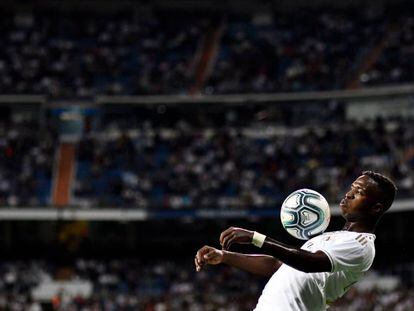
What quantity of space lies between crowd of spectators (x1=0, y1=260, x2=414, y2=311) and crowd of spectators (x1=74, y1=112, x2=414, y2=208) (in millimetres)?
2423

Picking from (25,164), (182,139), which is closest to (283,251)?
(25,164)

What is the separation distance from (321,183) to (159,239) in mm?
7197

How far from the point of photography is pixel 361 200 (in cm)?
589

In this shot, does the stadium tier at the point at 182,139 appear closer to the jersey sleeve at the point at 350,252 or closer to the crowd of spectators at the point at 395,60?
the crowd of spectators at the point at 395,60

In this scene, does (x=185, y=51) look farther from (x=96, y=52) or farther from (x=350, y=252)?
(x=350, y=252)

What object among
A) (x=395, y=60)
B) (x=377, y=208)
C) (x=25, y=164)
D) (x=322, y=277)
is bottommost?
(x=322, y=277)

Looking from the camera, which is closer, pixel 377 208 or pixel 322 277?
pixel 322 277

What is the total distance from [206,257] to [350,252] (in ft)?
3.38

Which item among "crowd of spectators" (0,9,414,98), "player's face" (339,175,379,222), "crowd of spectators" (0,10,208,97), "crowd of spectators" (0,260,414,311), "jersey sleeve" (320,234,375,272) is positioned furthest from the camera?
"crowd of spectators" (0,10,208,97)

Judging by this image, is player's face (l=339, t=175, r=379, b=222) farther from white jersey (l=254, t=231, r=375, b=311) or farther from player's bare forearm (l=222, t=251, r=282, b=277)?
player's bare forearm (l=222, t=251, r=282, b=277)

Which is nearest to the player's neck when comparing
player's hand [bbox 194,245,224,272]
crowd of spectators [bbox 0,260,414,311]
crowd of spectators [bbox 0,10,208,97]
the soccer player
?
the soccer player

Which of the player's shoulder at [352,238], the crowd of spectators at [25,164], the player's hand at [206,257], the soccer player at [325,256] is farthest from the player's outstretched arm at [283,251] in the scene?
the crowd of spectators at [25,164]

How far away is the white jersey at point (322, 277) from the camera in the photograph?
225 inches

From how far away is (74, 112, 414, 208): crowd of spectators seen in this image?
97.0ft
